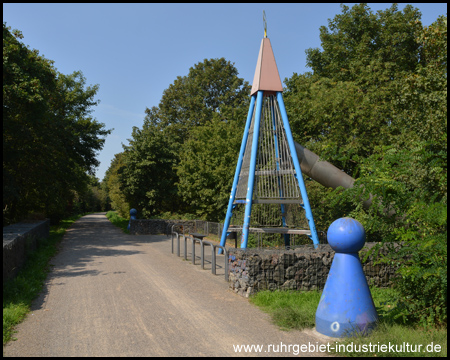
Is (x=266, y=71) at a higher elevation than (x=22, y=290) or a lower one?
higher

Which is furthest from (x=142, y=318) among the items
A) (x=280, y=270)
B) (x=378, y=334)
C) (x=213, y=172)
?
(x=213, y=172)

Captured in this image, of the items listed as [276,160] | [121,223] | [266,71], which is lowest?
[121,223]

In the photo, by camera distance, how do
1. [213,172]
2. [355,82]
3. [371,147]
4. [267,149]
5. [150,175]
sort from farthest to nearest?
[150,175] < [213,172] < [355,82] < [371,147] < [267,149]

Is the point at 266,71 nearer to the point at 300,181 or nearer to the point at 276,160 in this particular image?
the point at 276,160

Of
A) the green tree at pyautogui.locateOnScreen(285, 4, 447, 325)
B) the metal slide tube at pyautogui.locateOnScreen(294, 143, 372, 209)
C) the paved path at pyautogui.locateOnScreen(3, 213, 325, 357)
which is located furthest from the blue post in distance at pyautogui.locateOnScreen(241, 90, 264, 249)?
the green tree at pyautogui.locateOnScreen(285, 4, 447, 325)

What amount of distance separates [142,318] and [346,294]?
126 inches

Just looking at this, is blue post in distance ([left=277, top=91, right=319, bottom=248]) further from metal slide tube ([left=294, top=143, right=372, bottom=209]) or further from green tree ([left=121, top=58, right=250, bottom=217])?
green tree ([left=121, top=58, right=250, bottom=217])

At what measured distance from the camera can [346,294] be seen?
507cm

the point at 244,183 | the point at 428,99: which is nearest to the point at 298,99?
the point at 244,183

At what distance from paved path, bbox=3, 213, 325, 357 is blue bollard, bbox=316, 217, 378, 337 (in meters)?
0.35

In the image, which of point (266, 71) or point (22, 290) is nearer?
point (22, 290)


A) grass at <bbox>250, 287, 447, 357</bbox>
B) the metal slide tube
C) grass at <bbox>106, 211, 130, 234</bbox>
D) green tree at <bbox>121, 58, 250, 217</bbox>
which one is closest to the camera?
grass at <bbox>250, 287, 447, 357</bbox>

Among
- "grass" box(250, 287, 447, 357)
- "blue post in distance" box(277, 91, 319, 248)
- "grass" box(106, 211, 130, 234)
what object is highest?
"blue post in distance" box(277, 91, 319, 248)

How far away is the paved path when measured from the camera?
4.77m
